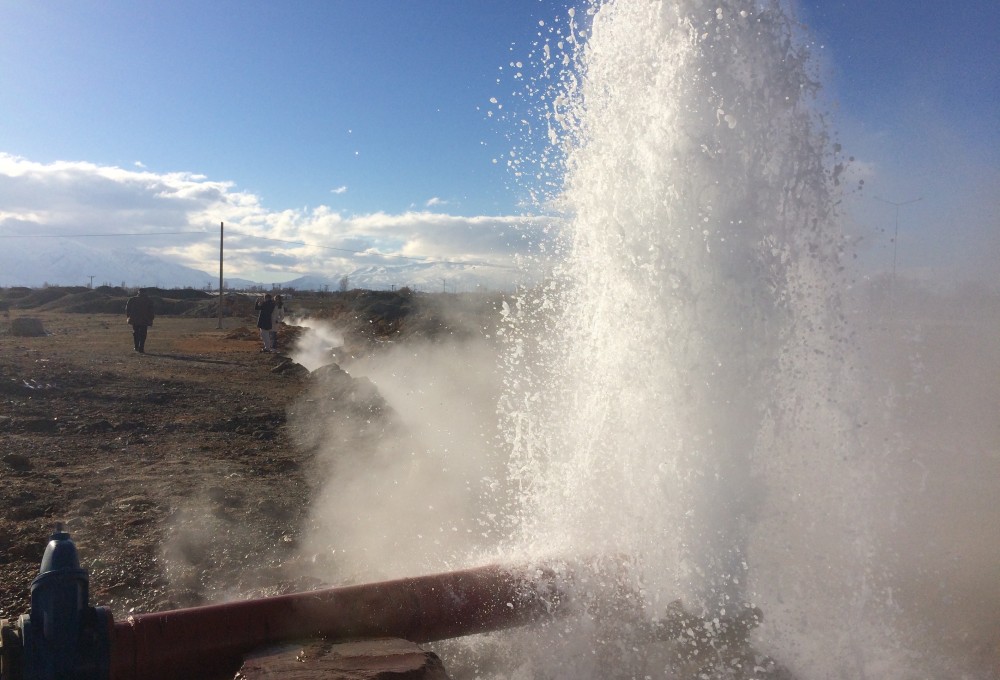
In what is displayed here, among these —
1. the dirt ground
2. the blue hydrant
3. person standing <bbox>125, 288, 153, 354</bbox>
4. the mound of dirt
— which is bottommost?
the dirt ground

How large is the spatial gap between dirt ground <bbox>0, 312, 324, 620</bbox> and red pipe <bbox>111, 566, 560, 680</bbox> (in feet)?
4.05

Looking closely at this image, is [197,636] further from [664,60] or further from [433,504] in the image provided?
[664,60]

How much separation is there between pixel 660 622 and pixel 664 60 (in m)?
3.82

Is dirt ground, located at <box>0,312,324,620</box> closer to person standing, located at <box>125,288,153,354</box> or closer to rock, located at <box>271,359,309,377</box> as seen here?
rock, located at <box>271,359,309,377</box>

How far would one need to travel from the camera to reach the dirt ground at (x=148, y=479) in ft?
14.4

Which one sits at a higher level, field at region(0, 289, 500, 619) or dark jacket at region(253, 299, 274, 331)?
dark jacket at region(253, 299, 274, 331)

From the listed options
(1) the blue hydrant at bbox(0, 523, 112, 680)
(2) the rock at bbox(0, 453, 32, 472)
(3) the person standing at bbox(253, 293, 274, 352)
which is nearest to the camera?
(1) the blue hydrant at bbox(0, 523, 112, 680)

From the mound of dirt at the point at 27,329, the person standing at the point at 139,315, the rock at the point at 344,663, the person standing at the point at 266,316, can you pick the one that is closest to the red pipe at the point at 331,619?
the rock at the point at 344,663

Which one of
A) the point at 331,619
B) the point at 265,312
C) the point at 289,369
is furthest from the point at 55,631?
the point at 265,312

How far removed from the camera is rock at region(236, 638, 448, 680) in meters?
2.82

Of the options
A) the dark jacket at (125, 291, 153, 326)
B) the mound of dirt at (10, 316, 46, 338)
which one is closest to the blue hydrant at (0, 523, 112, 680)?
the dark jacket at (125, 291, 153, 326)

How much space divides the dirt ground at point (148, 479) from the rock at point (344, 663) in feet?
4.56

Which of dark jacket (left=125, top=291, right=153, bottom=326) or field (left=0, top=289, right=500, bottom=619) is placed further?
dark jacket (left=125, top=291, right=153, bottom=326)

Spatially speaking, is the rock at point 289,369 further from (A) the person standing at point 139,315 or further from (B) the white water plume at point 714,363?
(B) the white water plume at point 714,363
